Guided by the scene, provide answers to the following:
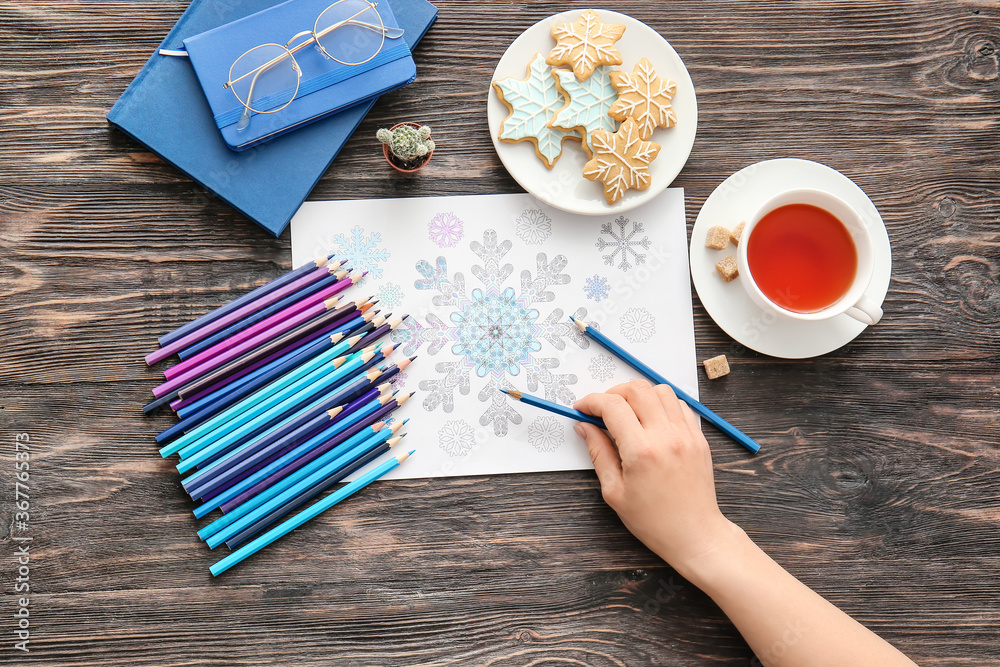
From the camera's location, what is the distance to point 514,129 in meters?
1.08

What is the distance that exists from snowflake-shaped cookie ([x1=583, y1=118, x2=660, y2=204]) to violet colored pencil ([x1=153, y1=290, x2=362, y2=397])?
1.70ft

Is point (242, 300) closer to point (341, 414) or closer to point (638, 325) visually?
point (341, 414)

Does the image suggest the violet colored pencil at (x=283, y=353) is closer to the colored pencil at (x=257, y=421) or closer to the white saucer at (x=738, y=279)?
the colored pencil at (x=257, y=421)

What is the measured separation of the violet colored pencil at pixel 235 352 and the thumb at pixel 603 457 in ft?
1.66

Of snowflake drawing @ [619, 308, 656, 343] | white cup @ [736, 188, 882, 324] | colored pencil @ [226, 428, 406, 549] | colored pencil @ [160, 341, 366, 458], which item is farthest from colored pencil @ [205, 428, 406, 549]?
white cup @ [736, 188, 882, 324]

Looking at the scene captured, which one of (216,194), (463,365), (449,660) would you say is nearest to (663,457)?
(463,365)

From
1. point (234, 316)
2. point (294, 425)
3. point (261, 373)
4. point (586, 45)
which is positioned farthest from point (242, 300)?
point (586, 45)

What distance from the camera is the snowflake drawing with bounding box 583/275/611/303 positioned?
113 cm

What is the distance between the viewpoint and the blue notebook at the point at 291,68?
1.06 m

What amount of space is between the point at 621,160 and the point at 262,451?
794mm

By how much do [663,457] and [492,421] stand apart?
0.30 metres

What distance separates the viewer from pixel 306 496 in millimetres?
1052

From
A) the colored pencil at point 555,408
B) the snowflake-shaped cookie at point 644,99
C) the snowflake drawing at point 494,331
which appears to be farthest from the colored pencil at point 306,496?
Answer: the snowflake-shaped cookie at point 644,99

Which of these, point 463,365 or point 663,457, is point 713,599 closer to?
point 663,457
